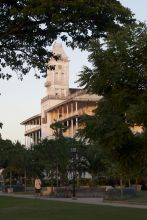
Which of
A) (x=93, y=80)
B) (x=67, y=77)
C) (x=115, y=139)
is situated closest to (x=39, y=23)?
(x=93, y=80)

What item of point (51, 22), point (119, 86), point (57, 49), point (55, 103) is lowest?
point (119, 86)

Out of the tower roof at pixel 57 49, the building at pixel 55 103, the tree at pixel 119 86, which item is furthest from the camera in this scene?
the building at pixel 55 103

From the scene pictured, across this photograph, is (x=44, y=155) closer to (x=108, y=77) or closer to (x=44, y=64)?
(x=44, y=64)

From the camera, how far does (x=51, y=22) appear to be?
697 inches

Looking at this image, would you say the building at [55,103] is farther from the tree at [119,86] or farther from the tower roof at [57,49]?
the tree at [119,86]

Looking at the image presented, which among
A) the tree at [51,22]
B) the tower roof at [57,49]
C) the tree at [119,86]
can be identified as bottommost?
the tree at [119,86]

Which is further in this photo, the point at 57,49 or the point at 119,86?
the point at 57,49

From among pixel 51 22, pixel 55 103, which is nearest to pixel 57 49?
pixel 55 103

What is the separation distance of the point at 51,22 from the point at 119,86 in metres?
3.05

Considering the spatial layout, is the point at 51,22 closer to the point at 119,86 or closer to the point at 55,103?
the point at 119,86

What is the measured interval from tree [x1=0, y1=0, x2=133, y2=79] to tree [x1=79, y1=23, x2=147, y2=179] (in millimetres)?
1221

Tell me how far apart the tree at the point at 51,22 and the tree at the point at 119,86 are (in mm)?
1221

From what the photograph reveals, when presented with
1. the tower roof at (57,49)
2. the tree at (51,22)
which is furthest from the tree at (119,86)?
the tower roof at (57,49)

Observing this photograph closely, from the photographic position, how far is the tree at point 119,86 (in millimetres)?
15891
